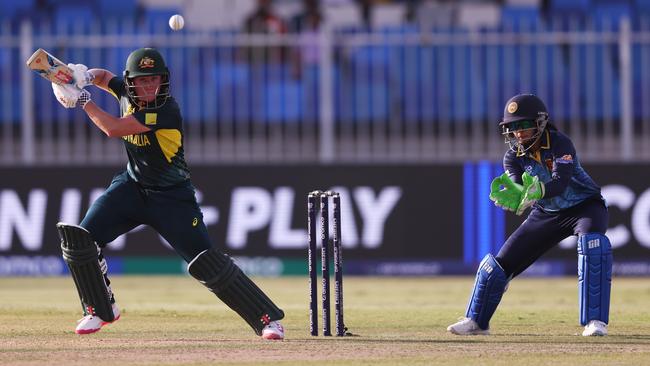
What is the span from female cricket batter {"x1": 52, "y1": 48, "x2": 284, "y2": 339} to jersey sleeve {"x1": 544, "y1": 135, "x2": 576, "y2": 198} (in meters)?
1.98

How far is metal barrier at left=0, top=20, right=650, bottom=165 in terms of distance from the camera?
1630 centimetres

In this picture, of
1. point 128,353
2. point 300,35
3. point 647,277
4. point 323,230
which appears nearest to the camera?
point 128,353

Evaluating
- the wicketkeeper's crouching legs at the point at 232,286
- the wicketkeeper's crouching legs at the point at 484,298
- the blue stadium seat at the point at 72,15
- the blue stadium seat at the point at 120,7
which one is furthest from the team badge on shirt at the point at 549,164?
the blue stadium seat at the point at 120,7

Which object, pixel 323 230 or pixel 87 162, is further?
pixel 87 162

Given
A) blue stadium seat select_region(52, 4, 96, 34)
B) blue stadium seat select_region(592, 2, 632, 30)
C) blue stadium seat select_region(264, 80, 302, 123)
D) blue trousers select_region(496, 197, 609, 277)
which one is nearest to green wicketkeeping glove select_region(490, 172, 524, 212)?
blue trousers select_region(496, 197, 609, 277)

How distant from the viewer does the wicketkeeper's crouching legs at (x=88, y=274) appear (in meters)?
8.84

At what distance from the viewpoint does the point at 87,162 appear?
16.4 metres

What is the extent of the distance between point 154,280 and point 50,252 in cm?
126

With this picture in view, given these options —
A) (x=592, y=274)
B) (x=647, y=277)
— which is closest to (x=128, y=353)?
(x=592, y=274)

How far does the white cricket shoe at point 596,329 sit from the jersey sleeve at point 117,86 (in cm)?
357

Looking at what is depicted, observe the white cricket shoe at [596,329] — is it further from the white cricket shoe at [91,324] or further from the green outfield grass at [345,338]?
the white cricket shoe at [91,324]

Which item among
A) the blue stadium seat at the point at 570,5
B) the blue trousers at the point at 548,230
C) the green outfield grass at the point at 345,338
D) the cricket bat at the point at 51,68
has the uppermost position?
the blue stadium seat at the point at 570,5

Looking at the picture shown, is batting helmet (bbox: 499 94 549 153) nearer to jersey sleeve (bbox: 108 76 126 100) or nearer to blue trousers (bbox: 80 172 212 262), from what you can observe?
blue trousers (bbox: 80 172 212 262)

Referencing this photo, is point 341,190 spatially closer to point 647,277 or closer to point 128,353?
point 647,277
